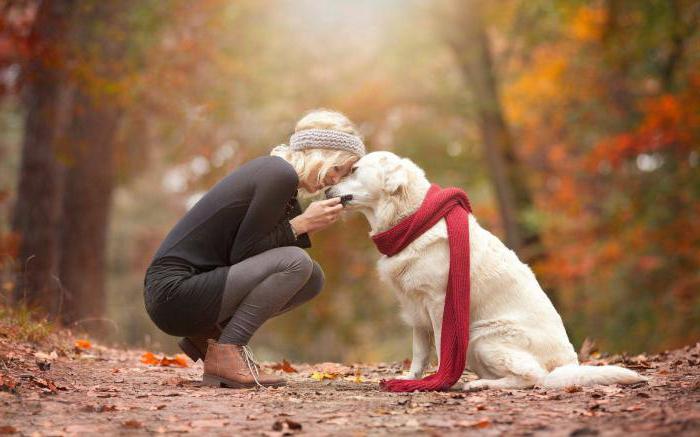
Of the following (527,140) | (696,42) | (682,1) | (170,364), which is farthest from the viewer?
(527,140)

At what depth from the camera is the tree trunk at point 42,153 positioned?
891cm

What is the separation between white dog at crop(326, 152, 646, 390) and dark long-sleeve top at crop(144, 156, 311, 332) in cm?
53

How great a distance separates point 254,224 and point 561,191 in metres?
14.0

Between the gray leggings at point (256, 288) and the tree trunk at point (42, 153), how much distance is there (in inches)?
193

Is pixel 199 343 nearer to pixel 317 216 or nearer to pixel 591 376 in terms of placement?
pixel 317 216

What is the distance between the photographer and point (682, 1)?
10688mm

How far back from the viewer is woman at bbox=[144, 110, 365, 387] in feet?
14.7

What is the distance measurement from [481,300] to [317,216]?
1119 mm

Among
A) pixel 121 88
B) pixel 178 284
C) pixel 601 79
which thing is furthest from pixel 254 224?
pixel 601 79

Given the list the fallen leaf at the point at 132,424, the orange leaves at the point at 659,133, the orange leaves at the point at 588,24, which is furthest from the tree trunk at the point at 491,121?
the fallen leaf at the point at 132,424

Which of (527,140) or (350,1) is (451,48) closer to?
(350,1)

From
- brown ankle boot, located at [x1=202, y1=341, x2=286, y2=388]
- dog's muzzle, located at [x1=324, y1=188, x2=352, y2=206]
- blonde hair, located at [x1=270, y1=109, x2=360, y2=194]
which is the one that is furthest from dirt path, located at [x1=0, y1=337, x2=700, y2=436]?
blonde hair, located at [x1=270, y1=109, x2=360, y2=194]

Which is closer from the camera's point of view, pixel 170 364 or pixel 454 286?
pixel 454 286

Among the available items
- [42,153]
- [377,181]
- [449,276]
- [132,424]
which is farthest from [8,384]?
[42,153]
